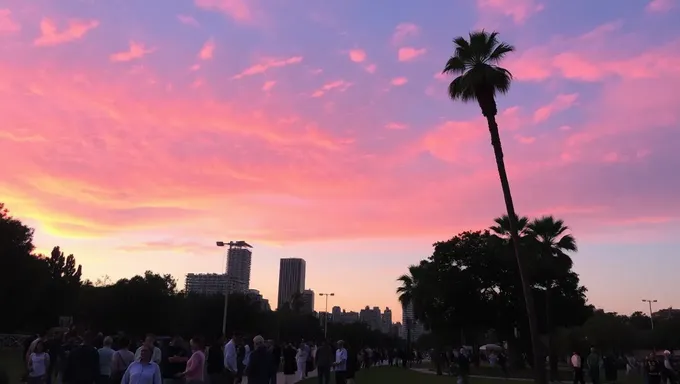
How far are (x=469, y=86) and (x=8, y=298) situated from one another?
4493 centimetres

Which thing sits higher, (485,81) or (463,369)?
(485,81)

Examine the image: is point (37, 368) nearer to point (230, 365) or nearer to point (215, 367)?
point (215, 367)

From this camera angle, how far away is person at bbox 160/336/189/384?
11039 millimetres

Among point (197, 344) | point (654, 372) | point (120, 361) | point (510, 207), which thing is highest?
point (510, 207)

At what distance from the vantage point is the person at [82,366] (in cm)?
998

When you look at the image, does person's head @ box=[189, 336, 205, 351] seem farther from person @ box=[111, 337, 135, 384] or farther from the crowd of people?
person @ box=[111, 337, 135, 384]

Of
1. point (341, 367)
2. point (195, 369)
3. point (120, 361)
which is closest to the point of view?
point (195, 369)

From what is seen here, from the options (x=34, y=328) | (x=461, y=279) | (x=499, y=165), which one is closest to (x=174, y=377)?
(x=499, y=165)

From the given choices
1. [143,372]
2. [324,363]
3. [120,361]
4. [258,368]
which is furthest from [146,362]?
[324,363]

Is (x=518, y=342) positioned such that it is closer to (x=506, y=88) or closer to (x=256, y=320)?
(x=506, y=88)

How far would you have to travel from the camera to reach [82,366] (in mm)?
10039

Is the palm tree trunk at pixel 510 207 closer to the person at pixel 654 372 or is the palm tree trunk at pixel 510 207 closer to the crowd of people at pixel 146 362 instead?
the person at pixel 654 372

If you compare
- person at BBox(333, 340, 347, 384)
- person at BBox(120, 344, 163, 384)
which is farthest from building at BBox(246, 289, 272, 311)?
person at BBox(120, 344, 163, 384)

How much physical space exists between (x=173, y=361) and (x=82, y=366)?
161cm
